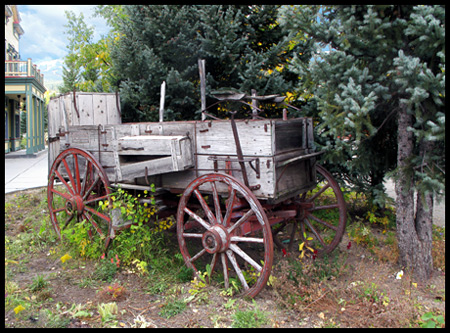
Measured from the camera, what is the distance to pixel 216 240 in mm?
3904

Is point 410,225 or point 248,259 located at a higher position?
point 410,225

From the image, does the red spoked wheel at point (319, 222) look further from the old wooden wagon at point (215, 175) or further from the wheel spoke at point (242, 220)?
the wheel spoke at point (242, 220)

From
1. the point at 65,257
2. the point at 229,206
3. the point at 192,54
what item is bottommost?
the point at 65,257

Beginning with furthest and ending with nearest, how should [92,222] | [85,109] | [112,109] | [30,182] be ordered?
[30,182] < [112,109] < [85,109] < [92,222]

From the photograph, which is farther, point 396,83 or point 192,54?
point 192,54

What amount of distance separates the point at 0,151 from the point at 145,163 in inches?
66.6

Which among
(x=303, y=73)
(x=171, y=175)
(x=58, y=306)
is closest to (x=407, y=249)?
(x=303, y=73)

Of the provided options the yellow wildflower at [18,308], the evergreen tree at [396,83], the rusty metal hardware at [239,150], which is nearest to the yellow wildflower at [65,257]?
the yellow wildflower at [18,308]

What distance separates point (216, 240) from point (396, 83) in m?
2.43

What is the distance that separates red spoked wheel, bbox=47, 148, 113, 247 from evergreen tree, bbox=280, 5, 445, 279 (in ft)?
9.68

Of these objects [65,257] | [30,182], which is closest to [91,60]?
[30,182]

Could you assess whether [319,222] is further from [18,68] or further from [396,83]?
[18,68]

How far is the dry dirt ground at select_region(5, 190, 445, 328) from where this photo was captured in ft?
11.1

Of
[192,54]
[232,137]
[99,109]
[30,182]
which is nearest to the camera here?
→ [232,137]
